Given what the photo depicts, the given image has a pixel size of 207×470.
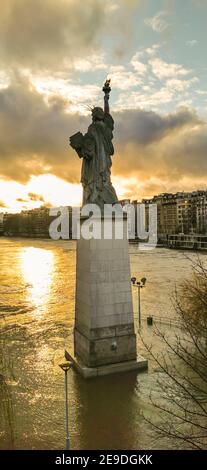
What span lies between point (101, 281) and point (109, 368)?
118 inches

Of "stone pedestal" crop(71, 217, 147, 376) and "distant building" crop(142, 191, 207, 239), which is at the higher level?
"distant building" crop(142, 191, 207, 239)

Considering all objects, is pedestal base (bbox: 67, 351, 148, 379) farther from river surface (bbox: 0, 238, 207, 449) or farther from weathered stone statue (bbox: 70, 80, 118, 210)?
weathered stone statue (bbox: 70, 80, 118, 210)

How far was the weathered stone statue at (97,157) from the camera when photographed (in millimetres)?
13595

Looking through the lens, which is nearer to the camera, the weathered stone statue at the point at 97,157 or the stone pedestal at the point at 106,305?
the stone pedestal at the point at 106,305

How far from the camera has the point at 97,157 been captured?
45.2 feet

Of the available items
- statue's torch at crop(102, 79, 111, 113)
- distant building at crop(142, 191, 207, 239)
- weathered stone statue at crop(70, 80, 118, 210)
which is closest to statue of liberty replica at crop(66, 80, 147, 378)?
weathered stone statue at crop(70, 80, 118, 210)

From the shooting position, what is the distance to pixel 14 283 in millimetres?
38469

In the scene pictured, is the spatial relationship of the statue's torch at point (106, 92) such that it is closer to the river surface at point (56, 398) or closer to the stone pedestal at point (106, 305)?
the stone pedestal at point (106, 305)

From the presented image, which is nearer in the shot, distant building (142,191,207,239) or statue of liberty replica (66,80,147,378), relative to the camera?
statue of liberty replica (66,80,147,378)

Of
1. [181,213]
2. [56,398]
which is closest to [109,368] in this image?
[56,398]

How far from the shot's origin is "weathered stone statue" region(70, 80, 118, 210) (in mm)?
13595

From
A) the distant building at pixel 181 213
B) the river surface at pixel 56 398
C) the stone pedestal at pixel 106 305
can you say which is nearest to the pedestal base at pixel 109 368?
the stone pedestal at pixel 106 305

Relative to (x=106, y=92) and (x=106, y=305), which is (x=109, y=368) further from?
(x=106, y=92)

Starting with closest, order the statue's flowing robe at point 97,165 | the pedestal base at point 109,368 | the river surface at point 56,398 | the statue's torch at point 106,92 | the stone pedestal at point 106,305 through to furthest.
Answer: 1. the river surface at point 56,398
2. the pedestal base at point 109,368
3. the stone pedestal at point 106,305
4. the statue's flowing robe at point 97,165
5. the statue's torch at point 106,92
